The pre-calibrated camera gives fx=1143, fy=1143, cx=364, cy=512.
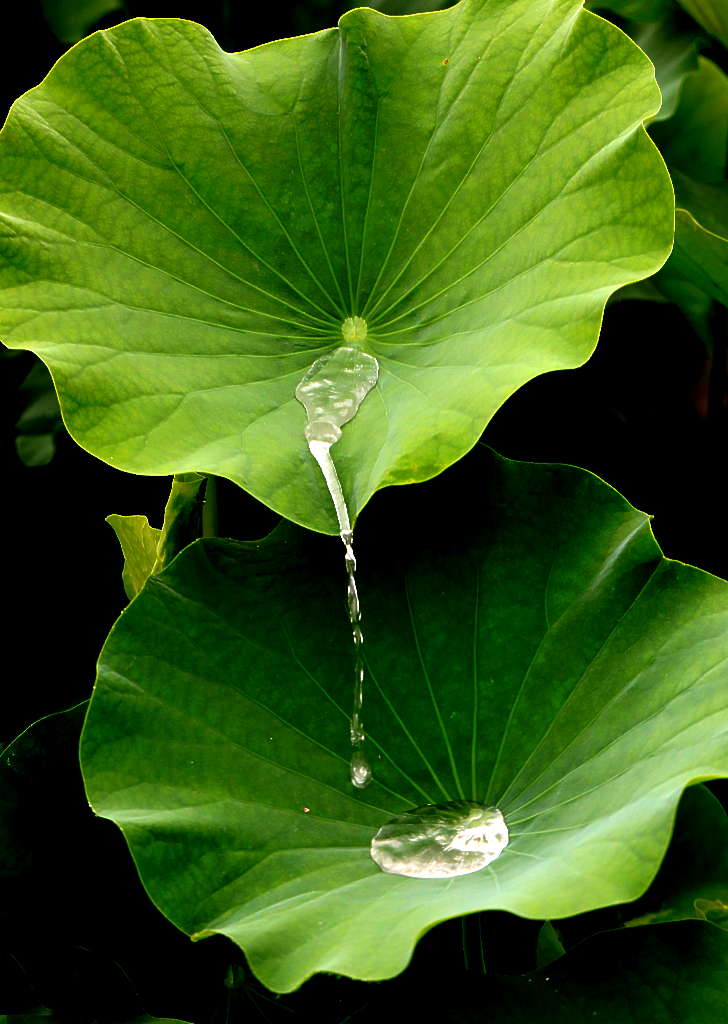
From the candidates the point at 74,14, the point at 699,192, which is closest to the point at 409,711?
the point at 699,192

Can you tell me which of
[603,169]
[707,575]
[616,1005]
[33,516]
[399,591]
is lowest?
[33,516]

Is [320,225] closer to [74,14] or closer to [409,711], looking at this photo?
[409,711]

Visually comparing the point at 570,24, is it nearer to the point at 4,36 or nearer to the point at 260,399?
the point at 260,399

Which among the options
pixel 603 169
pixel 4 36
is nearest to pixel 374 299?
pixel 603 169

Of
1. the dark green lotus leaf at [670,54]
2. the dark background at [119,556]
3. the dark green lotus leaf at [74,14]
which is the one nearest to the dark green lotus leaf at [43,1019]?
the dark background at [119,556]

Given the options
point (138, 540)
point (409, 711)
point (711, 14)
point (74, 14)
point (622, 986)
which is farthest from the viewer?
point (74, 14)
